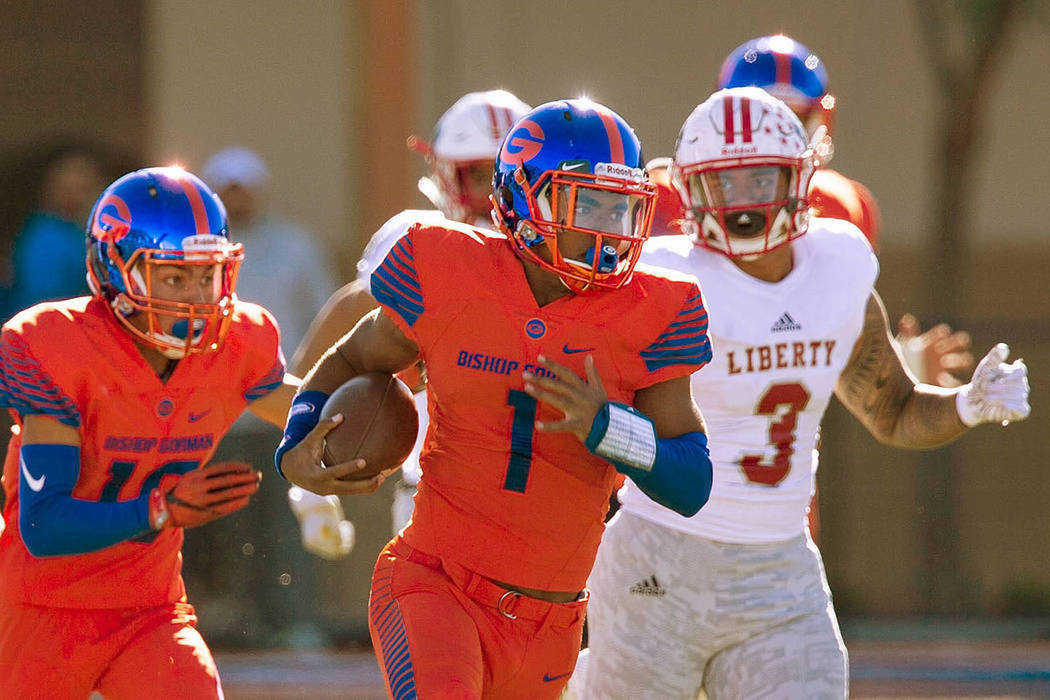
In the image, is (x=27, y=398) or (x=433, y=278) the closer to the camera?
(x=433, y=278)

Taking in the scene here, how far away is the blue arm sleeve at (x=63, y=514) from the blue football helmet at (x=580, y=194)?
1.11 meters

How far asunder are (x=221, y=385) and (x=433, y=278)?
0.88m

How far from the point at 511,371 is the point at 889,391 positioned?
50.1 inches

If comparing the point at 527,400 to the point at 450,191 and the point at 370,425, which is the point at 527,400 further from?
the point at 450,191

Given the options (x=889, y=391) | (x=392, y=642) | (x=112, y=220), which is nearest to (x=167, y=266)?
(x=112, y=220)

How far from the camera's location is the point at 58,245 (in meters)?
7.64

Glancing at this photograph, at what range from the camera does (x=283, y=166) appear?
9562mm

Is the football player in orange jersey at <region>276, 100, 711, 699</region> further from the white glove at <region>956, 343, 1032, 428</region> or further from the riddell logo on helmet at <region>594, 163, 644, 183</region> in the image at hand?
the white glove at <region>956, 343, 1032, 428</region>

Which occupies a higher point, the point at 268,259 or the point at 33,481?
the point at 33,481

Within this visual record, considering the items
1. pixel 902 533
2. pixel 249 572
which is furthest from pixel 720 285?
pixel 902 533

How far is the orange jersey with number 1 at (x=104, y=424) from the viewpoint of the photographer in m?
4.20

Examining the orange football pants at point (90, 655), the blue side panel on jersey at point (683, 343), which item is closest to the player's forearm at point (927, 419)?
the blue side panel on jersey at point (683, 343)

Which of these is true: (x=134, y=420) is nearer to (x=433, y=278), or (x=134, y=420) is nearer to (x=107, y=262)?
(x=107, y=262)

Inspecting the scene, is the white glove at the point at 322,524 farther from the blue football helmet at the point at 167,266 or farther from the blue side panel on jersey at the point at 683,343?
the blue side panel on jersey at the point at 683,343
